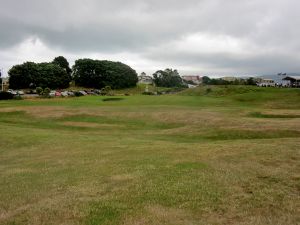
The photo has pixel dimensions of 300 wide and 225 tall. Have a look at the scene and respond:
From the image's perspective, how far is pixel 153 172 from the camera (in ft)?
50.3

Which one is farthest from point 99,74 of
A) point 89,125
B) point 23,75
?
point 89,125

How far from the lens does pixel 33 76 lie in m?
129

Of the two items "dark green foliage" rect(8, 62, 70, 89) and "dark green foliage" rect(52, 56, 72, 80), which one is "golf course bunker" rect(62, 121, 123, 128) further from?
"dark green foliage" rect(52, 56, 72, 80)

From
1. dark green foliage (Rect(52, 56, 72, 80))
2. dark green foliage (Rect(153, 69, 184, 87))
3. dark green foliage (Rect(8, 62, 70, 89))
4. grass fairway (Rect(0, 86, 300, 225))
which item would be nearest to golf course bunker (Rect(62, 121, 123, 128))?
grass fairway (Rect(0, 86, 300, 225))

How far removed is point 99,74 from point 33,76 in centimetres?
2546

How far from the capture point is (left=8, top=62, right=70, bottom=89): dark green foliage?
129500mm

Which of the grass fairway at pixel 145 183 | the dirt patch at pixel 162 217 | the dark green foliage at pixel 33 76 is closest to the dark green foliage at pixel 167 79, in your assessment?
the dark green foliage at pixel 33 76

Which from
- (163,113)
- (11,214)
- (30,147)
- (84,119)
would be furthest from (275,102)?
(11,214)

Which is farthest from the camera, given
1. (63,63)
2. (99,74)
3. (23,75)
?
(63,63)

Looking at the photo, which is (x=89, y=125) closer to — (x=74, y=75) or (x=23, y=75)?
(x=23, y=75)

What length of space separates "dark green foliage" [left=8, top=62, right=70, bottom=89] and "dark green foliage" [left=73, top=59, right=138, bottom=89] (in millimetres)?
13851

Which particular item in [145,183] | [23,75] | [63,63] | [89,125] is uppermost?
[63,63]

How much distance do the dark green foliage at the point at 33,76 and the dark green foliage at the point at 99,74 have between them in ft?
45.4

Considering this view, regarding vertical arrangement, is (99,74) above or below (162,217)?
above
